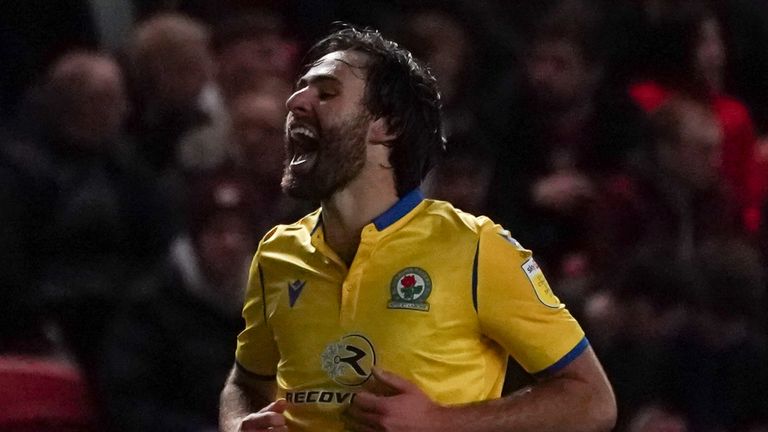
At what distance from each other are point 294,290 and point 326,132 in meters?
0.27

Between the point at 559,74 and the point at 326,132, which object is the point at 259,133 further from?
the point at 326,132

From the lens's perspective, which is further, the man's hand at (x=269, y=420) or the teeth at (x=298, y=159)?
the teeth at (x=298, y=159)

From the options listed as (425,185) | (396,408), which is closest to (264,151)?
(425,185)

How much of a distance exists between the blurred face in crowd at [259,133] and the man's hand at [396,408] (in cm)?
170

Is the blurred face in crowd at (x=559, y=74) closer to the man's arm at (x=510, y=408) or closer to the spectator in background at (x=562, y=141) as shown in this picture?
the spectator in background at (x=562, y=141)

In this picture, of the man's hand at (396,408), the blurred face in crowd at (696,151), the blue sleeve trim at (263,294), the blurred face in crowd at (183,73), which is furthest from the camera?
the blurred face in crowd at (696,151)

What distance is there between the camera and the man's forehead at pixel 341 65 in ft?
7.45

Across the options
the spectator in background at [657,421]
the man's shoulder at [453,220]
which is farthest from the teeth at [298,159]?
the spectator in background at [657,421]

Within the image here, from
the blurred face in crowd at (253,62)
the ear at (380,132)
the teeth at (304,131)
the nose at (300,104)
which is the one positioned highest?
the nose at (300,104)

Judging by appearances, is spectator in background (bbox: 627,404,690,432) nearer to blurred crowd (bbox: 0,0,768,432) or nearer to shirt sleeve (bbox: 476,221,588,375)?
blurred crowd (bbox: 0,0,768,432)

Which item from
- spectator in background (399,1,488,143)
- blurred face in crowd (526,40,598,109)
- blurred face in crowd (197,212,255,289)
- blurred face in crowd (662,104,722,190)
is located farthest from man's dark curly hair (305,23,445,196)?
blurred face in crowd (662,104,722,190)

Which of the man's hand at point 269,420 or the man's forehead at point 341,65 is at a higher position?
the man's forehead at point 341,65

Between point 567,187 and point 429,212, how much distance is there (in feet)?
6.25

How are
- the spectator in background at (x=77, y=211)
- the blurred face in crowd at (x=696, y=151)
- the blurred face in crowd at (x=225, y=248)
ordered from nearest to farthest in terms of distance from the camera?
the spectator in background at (x=77, y=211) < the blurred face in crowd at (x=225, y=248) < the blurred face in crowd at (x=696, y=151)
